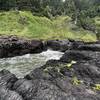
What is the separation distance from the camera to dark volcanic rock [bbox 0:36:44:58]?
49.6 meters

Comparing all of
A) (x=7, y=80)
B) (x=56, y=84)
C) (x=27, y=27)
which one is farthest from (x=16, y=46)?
(x=56, y=84)

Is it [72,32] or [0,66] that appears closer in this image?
[0,66]

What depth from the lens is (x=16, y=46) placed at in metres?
52.0

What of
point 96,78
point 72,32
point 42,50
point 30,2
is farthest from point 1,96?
point 30,2

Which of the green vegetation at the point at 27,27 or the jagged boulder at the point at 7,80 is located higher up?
the jagged boulder at the point at 7,80

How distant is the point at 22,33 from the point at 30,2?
133 ft

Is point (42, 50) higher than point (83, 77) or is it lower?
lower

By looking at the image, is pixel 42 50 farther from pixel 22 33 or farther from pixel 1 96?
pixel 1 96

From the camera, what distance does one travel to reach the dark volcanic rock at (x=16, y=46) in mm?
49625

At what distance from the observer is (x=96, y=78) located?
22.4 metres

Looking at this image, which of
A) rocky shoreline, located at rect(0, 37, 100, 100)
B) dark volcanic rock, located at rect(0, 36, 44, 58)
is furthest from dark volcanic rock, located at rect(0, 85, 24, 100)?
dark volcanic rock, located at rect(0, 36, 44, 58)

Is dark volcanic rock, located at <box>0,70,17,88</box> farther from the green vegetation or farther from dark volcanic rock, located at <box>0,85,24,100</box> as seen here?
the green vegetation

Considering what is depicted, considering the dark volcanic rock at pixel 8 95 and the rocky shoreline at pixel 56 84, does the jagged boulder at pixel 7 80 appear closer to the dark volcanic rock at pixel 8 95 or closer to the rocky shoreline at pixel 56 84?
the rocky shoreline at pixel 56 84

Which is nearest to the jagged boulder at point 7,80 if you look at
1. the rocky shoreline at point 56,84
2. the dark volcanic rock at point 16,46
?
the rocky shoreline at point 56,84
